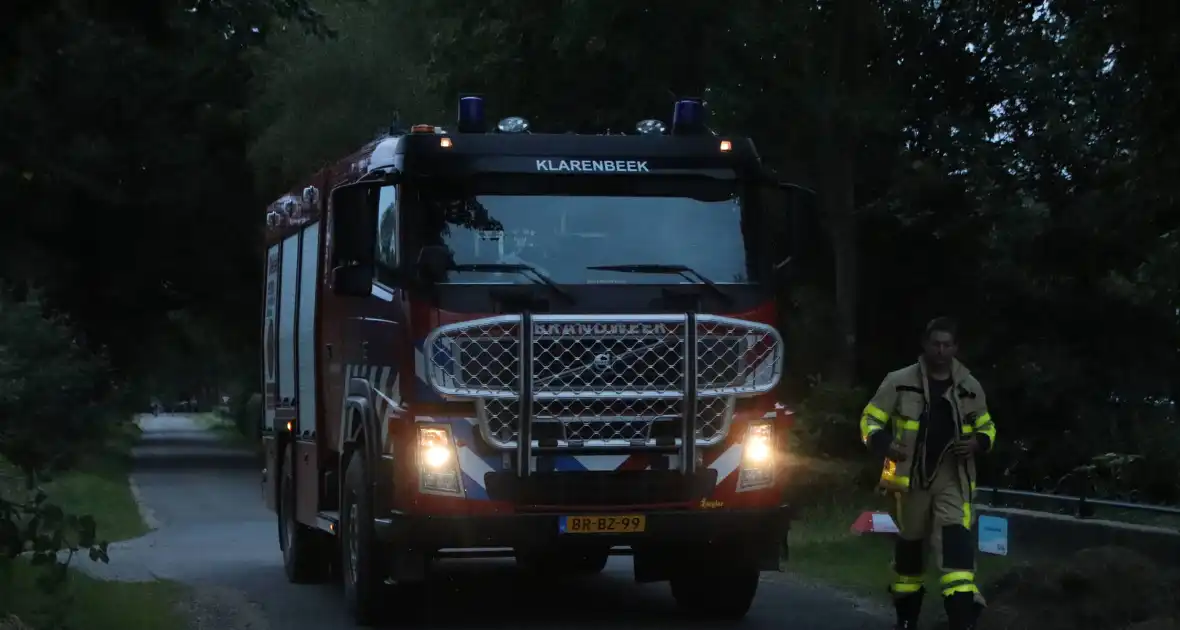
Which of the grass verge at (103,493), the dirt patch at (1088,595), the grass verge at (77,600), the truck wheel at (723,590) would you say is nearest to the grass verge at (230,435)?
the grass verge at (103,493)

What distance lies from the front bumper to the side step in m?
1.66

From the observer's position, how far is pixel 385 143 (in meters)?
11.8

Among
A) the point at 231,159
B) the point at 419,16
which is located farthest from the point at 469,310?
the point at 231,159

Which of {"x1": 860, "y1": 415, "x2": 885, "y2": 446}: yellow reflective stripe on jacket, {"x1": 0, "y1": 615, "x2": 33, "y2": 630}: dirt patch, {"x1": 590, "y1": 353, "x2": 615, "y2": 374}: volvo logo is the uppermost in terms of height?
{"x1": 590, "y1": 353, "x2": 615, "y2": 374}: volvo logo

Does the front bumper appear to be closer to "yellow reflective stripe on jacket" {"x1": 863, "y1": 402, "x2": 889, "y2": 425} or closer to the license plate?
the license plate

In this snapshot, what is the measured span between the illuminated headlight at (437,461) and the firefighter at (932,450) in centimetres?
235

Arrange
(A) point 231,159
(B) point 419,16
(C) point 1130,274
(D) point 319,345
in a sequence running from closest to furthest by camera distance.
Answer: (D) point 319,345 → (C) point 1130,274 → (B) point 419,16 → (A) point 231,159

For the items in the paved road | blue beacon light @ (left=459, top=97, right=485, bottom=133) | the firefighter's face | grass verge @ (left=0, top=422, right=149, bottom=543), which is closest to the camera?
the firefighter's face

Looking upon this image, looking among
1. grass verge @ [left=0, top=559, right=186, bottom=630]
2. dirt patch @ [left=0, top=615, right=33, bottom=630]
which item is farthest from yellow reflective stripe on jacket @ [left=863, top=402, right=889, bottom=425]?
dirt patch @ [left=0, top=615, right=33, bottom=630]

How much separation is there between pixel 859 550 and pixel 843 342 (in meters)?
7.15

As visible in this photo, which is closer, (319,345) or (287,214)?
(319,345)

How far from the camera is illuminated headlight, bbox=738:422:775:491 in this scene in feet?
37.5

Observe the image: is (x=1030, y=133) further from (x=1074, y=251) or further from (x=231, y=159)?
(x=231, y=159)

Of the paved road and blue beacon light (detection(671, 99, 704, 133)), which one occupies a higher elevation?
blue beacon light (detection(671, 99, 704, 133))
